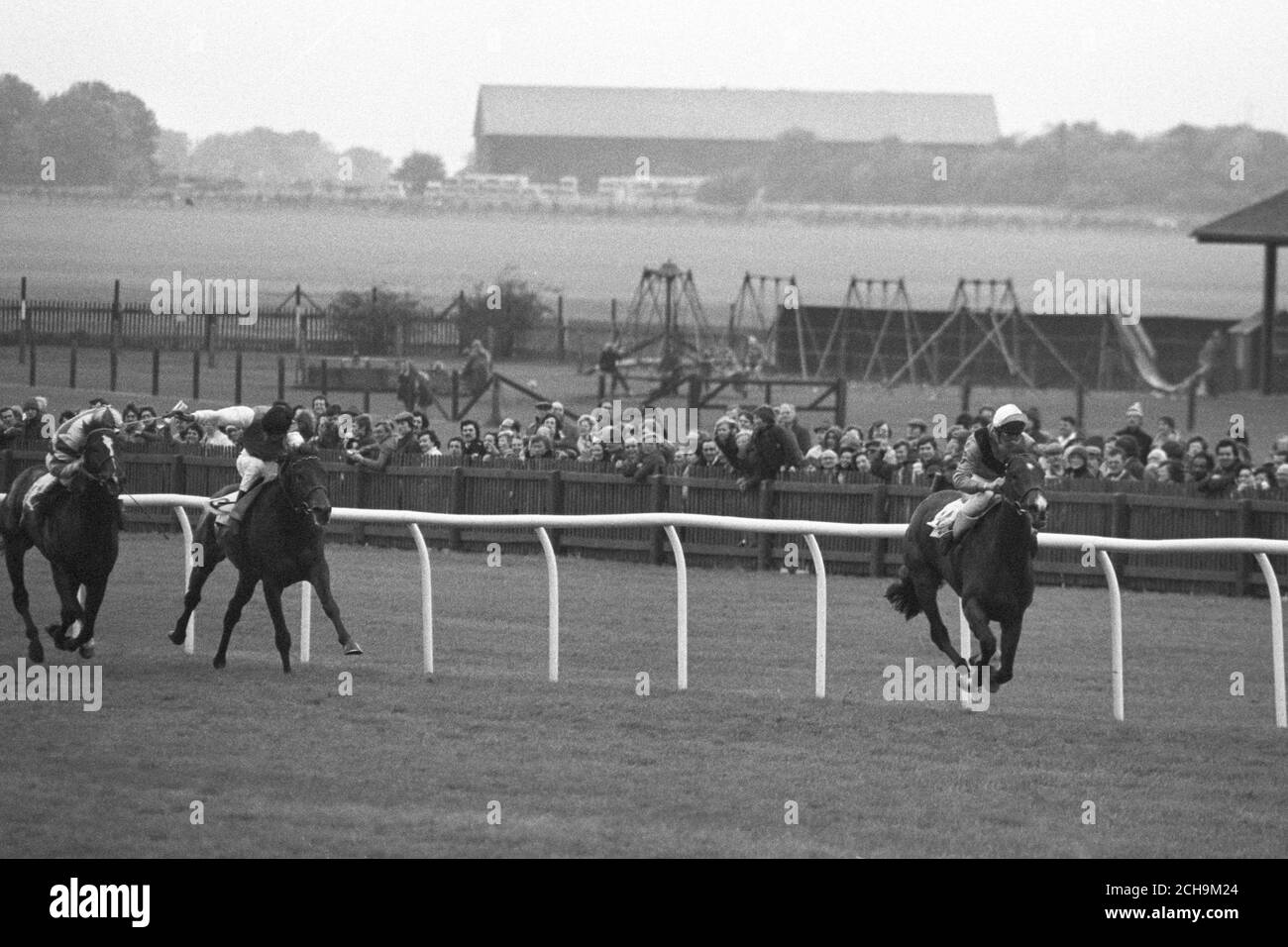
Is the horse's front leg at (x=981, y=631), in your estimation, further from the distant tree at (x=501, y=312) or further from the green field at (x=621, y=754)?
the distant tree at (x=501, y=312)

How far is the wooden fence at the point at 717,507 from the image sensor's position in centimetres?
1475

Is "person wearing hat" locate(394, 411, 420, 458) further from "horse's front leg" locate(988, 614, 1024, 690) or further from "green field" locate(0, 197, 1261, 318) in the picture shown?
"horse's front leg" locate(988, 614, 1024, 690)

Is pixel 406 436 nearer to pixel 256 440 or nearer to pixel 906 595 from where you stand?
pixel 256 440

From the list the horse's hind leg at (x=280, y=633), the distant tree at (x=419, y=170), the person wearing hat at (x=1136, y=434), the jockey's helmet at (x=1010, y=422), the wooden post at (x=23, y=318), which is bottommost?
the horse's hind leg at (x=280, y=633)

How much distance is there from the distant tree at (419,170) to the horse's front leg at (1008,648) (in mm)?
21989

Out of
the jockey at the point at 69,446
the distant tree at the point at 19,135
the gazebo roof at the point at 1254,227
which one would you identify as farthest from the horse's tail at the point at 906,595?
the gazebo roof at the point at 1254,227

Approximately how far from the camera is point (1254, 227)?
27.4m

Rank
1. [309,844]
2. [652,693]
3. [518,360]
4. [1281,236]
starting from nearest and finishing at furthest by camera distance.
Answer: [309,844] < [652,693] < [1281,236] < [518,360]

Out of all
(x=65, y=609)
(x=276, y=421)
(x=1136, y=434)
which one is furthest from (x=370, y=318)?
(x=65, y=609)
